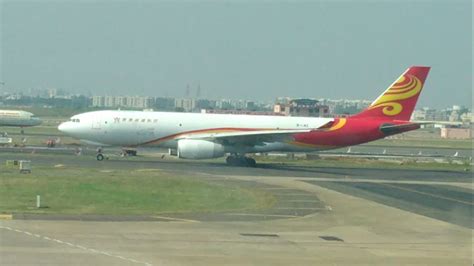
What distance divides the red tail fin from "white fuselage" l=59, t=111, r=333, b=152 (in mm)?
4352

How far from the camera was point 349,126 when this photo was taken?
56312mm

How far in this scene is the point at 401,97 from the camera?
5709 cm

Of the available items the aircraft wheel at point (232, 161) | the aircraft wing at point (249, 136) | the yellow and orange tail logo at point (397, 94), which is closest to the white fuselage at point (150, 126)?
the aircraft wing at point (249, 136)

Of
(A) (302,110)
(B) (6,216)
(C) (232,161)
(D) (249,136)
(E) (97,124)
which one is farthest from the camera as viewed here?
(A) (302,110)

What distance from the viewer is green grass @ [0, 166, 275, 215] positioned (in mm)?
27938

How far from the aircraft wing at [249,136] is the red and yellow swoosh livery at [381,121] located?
124 cm

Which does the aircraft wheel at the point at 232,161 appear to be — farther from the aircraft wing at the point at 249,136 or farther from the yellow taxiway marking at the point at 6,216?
the yellow taxiway marking at the point at 6,216

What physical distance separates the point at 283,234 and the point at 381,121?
114ft

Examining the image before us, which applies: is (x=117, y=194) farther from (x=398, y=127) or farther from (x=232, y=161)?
(x=398, y=127)

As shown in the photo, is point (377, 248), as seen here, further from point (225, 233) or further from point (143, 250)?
point (143, 250)

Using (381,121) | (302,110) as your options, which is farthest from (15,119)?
(381,121)

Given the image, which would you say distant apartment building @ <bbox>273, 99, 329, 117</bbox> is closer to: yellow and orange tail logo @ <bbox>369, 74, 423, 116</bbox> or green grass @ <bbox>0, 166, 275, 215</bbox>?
yellow and orange tail logo @ <bbox>369, 74, 423, 116</bbox>

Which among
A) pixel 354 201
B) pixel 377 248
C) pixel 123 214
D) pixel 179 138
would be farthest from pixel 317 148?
pixel 377 248

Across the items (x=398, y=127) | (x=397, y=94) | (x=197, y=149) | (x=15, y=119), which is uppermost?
(x=397, y=94)
